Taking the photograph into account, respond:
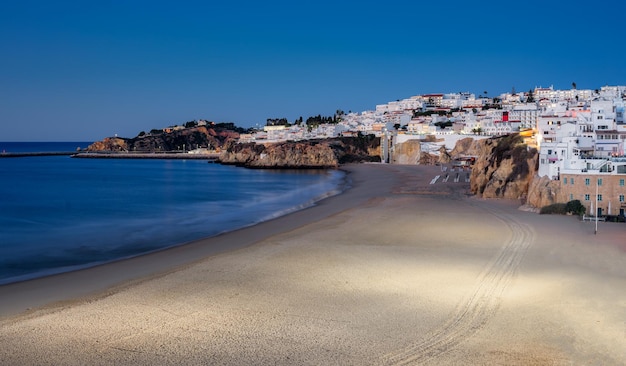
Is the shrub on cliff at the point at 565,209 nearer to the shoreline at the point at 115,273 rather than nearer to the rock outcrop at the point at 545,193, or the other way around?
the rock outcrop at the point at 545,193

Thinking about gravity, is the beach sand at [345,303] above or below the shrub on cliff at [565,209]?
below

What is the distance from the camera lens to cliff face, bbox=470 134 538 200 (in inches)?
1108

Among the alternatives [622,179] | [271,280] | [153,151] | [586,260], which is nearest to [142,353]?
[271,280]

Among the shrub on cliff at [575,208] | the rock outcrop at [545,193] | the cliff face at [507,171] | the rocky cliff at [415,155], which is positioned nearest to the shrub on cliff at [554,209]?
the shrub on cliff at [575,208]

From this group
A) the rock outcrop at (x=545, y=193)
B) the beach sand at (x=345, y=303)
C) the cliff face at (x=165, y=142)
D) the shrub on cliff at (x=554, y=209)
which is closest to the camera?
the beach sand at (x=345, y=303)

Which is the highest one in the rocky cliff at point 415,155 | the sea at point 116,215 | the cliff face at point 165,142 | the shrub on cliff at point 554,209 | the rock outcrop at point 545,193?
the cliff face at point 165,142

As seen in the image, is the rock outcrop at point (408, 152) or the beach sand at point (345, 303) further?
the rock outcrop at point (408, 152)

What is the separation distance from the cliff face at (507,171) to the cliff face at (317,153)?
4719 centimetres

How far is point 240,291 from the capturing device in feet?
40.2

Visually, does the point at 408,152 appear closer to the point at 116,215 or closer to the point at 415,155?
the point at 415,155

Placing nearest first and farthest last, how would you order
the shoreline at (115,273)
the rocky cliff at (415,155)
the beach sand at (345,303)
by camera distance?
the beach sand at (345,303)
the shoreline at (115,273)
the rocky cliff at (415,155)

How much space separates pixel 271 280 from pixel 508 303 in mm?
5460

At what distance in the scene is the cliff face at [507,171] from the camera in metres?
28.1

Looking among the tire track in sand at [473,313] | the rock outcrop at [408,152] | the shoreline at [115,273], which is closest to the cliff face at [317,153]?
the rock outcrop at [408,152]
